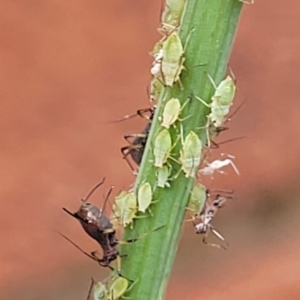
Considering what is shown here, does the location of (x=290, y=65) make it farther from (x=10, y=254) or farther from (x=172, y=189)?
(x=172, y=189)

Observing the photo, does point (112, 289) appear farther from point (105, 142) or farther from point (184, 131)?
point (105, 142)

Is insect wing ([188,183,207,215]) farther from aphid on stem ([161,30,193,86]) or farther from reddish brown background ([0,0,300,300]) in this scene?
reddish brown background ([0,0,300,300])

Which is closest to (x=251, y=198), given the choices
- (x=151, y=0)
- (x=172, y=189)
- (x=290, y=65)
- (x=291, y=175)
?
(x=291, y=175)

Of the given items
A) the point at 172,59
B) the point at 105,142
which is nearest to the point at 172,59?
the point at 172,59

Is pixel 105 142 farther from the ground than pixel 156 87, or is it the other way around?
pixel 105 142

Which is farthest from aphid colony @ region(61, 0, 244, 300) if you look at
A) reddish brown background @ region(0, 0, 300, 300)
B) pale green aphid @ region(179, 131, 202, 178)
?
reddish brown background @ region(0, 0, 300, 300)
